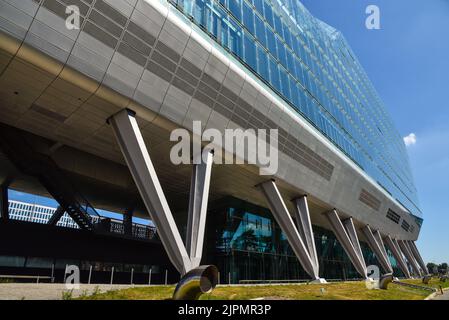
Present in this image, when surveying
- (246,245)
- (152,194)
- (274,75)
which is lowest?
(246,245)

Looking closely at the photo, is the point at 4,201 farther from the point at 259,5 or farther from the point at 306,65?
the point at 306,65

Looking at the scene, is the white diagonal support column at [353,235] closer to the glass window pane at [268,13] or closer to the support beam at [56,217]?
the glass window pane at [268,13]

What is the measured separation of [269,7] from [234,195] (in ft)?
57.3

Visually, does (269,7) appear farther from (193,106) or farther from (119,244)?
(119,244)

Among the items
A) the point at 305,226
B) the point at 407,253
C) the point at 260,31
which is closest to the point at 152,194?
the point at 260,31

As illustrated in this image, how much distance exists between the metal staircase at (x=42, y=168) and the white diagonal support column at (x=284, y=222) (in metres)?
14.3

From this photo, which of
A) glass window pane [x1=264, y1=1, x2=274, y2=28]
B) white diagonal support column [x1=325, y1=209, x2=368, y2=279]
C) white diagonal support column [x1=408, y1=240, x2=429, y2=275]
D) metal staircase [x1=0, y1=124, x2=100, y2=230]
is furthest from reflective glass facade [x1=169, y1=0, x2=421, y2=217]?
white diagonal support column [x1=408, y1=240, x2=429, y2=275]

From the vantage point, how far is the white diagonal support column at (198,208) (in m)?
19.2

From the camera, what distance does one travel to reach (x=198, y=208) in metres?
20.5

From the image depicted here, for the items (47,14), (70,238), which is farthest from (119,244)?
(47,14)

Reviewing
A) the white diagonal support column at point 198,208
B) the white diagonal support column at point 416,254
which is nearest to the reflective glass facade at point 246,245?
the white diagonal support column at point 198,208

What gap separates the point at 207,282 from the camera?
33.3 feet

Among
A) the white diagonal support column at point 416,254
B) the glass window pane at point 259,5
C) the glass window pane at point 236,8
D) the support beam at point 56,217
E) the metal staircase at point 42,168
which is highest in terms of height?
the glass window pane at point 259,5

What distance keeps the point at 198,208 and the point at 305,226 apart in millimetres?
14399
